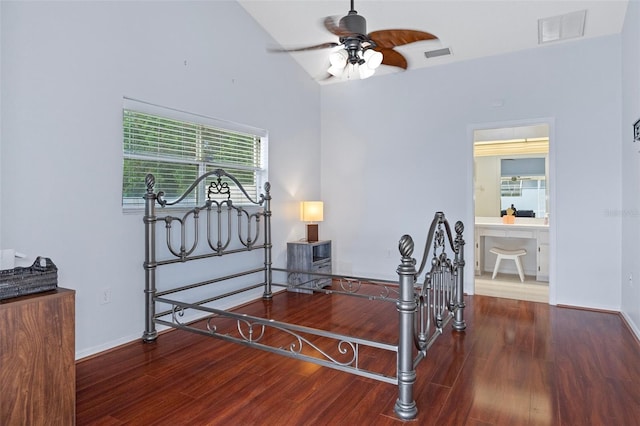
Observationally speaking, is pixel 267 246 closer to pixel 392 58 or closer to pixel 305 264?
pixel 305 264

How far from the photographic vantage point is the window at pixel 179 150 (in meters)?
3.33

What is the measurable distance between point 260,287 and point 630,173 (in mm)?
4088

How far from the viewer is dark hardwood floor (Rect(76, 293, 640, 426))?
2.14 m

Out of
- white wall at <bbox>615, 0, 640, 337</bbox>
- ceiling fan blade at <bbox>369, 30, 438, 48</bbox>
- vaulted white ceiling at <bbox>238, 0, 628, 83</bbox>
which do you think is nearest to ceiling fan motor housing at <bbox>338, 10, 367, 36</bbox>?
ceiling fan blade at <bbox>369, 30, 438, 48</bbox>

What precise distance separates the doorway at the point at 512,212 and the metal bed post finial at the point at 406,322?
324cm

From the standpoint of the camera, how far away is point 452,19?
4.06 metres

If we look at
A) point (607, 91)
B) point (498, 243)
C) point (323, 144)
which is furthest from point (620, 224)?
point (323, 144)

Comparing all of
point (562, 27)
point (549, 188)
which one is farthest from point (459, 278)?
point (562, 27)

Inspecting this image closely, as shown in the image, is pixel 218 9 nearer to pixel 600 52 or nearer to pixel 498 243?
pixel 600 52

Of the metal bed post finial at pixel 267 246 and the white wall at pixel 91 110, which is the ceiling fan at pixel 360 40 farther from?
the metal bed post finial at pixel 267 246

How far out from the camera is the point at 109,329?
3125mm

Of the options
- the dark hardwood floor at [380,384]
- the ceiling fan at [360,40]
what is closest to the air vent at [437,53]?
the ceiling fan at [360,40]

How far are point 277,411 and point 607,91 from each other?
458 cm

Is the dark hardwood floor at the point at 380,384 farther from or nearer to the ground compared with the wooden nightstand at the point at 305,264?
nearer to the ground
